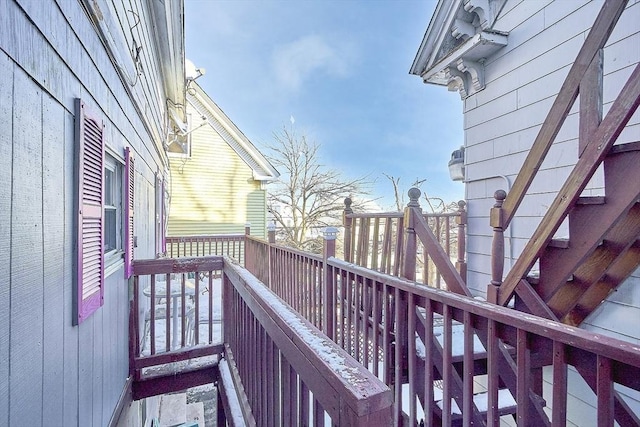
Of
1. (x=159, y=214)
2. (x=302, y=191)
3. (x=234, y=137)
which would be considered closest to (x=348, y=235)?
(x=159, y=214)

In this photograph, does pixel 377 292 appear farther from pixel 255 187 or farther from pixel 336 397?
pixel 255 187

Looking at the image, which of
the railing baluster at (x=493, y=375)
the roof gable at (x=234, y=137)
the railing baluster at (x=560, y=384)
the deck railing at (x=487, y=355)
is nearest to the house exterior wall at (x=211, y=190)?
the roof gable at (x=234, y=137)

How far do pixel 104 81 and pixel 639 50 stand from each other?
364 centimetres

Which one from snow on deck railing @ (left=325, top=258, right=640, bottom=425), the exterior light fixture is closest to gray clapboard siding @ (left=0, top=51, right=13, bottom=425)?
snow on deck railing @ (left=325, top=258, right=640, bottom=425)

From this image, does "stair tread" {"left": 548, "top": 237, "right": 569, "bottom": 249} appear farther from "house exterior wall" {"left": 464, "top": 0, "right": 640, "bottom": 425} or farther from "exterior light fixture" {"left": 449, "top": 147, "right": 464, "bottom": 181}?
"exterior light fixture" {"left": 449, "top": 147, "right": 464, "bottom": 181}

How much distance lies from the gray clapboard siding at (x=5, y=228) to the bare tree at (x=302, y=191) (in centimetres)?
1530

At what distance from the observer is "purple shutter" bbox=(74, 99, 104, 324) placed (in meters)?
1.55

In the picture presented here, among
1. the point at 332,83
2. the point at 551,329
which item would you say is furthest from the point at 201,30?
the point at 551,329

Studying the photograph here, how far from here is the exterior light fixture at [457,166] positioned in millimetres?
4410

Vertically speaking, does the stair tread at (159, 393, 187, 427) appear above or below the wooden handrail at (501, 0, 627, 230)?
below

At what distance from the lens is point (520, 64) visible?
10.9ft

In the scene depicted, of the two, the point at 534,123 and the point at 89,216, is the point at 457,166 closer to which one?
the point at 534,123

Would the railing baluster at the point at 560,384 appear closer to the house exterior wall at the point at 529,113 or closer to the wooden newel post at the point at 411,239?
the wooden newel post at the point at 411,239

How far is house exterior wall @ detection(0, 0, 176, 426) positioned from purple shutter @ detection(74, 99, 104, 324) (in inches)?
2.0
